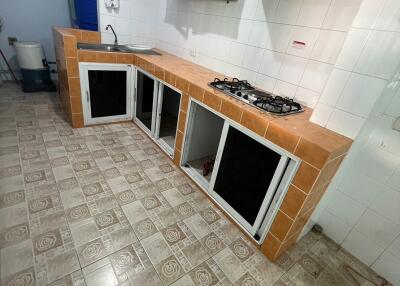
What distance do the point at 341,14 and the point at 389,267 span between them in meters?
1.68

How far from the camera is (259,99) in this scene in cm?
155

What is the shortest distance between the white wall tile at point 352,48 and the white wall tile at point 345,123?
0.83 feet

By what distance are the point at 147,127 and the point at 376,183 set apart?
2.25 meters

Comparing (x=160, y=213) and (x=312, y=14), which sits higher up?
(x=312, y=14)

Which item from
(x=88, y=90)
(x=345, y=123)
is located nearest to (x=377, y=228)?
(x=345, y=123)

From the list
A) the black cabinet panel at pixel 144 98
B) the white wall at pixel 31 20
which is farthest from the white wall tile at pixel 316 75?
the white wall at pixel 31 20

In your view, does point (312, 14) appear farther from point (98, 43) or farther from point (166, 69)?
point (98, 43)

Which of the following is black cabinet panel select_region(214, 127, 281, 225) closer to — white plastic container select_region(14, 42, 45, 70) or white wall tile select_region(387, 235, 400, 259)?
white wall tile select_region(387, 235, 400, 259)

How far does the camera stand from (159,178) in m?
2.03

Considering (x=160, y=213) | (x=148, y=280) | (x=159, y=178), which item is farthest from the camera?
(x=159, y=178)

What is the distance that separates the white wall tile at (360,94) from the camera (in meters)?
1.12

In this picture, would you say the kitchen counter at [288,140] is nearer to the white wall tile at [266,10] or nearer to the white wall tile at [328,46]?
the white wall tile at [328,46]

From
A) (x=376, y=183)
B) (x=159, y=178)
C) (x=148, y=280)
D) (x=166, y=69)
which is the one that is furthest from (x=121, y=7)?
(x=376, y=183)

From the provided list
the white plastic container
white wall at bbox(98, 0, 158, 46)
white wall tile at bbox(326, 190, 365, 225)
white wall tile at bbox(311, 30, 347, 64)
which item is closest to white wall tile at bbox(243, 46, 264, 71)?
white wall tile at bbox(311, 30, 347, 64)
